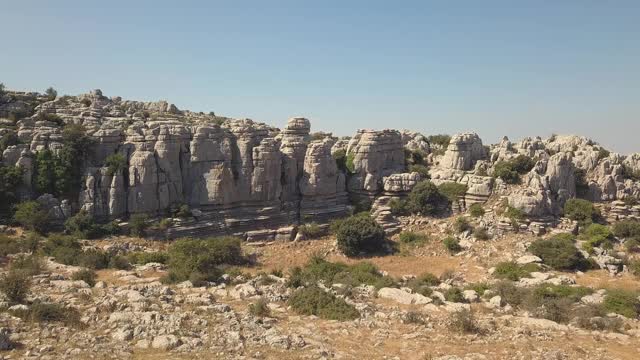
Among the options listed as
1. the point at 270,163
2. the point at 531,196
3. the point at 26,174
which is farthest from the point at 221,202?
the point at 531,196

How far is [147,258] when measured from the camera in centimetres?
2709

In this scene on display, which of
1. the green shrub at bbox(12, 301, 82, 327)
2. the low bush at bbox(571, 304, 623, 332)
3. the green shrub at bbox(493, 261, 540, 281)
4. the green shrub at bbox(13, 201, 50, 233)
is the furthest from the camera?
the green shrub at bbox(13, 201, 50, 233)

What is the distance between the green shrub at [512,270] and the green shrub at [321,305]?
13.1 meters

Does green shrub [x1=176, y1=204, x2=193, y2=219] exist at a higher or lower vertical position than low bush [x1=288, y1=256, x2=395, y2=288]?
higher

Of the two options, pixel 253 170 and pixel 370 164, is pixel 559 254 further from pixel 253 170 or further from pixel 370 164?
pixel 253 170

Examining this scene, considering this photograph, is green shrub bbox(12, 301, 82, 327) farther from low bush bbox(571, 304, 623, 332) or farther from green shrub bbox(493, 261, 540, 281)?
green shrub bbox(493, 261, 540, 281)

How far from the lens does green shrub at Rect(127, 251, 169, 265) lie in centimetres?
2695

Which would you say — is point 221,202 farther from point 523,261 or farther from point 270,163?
point 523,261

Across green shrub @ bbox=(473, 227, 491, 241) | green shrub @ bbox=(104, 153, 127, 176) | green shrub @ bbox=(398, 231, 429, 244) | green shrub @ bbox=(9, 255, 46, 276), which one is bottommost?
green shrub @ bbox=(398, 231, 429, 244)

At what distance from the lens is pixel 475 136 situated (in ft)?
145

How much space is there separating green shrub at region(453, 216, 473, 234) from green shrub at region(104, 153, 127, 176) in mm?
25327

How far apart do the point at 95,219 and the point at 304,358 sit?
2351cm

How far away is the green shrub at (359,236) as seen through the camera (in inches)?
1310

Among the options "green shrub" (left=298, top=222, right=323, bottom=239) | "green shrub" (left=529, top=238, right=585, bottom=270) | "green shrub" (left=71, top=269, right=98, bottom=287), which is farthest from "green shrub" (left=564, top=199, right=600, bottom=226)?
"green shrub" (left=71, top=269, right=98, bottom=287)
